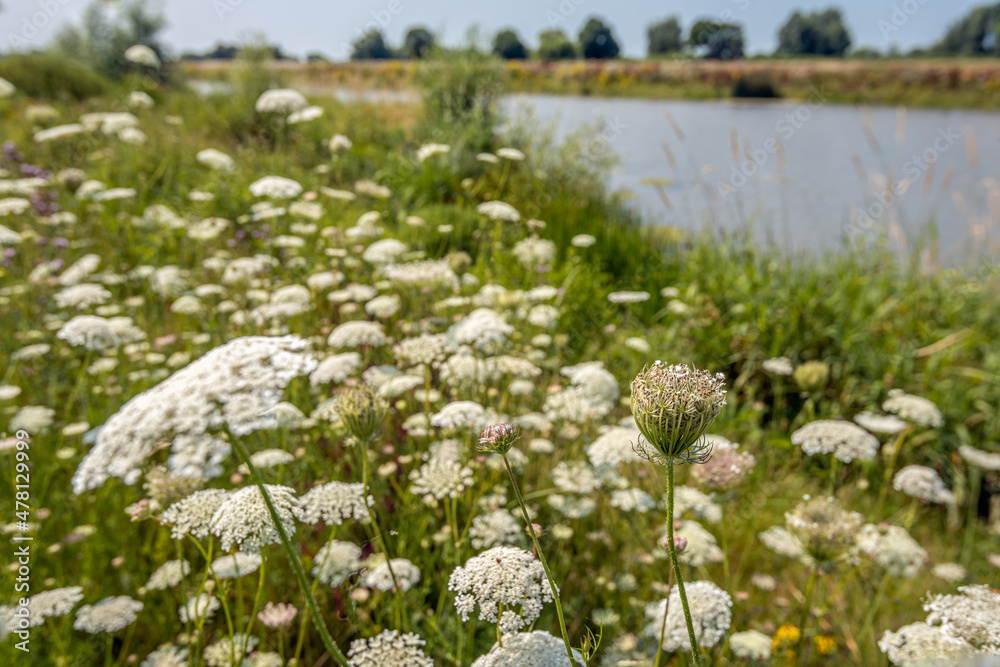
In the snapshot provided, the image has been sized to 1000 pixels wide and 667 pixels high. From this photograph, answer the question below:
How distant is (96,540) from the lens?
2.06 m

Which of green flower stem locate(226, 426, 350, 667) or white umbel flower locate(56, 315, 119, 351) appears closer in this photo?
green flower stem locate(226, 426, 350, 667)

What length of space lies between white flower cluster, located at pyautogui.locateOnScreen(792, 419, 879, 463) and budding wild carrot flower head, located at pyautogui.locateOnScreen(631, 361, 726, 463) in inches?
46.7

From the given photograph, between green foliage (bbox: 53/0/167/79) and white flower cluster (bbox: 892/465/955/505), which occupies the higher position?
green foliage (bbox: 53/0/167/79)

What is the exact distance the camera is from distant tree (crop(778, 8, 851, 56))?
48.4 metres

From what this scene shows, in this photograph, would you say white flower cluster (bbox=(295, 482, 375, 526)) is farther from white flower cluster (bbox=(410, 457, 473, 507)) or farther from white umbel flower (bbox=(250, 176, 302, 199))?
white umbel flower (bbox=(250, 176, 302, 199))

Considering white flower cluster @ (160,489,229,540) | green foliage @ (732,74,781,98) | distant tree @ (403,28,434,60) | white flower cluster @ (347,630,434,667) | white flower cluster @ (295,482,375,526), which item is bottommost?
white flower cluster @ (347,630,434,667)

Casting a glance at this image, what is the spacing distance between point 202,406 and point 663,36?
61.7 m

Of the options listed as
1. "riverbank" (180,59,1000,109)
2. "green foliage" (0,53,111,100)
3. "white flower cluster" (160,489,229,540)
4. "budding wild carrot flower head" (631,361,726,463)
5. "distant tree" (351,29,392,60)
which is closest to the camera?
"budding wild carrot flower head" (631,361,726,463)

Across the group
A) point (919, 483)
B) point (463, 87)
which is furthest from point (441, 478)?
point (463, 87)

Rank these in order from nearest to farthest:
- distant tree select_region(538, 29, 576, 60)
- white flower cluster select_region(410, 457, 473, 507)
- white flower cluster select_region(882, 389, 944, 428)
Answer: white flower cluster select_region(410, 457, 473, 507)
white flower cluster select_region(882, 389, 944, 428)
distant tree select_region(538, 29, 576, 60)

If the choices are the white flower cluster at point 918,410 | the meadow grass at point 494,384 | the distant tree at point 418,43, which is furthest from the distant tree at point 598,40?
the white flower cluster at point 918,410

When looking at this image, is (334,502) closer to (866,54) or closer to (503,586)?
(503,586)

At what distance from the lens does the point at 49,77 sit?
1262cm

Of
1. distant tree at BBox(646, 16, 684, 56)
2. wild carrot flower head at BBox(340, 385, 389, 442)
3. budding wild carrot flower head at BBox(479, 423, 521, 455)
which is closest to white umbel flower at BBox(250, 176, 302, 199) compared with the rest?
wild carrot flower head at BBox(340, 385, 389, 442)
